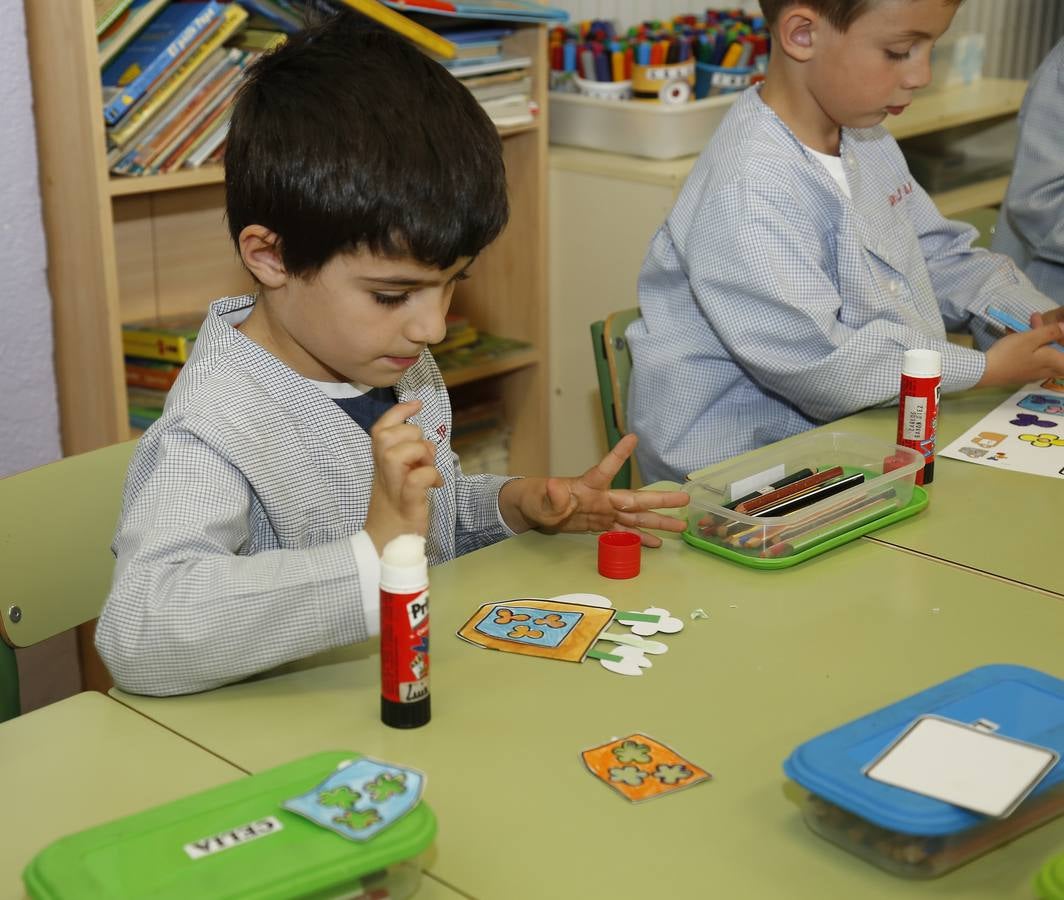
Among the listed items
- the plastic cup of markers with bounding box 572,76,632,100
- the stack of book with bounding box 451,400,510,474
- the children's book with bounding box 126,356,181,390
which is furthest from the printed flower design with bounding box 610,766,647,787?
the plastic cup of markers with bounding box 572,76,632,100

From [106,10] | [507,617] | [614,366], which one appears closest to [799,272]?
[614,366]

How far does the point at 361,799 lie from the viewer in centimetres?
80

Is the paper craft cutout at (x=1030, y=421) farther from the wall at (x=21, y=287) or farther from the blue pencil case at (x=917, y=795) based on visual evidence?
the wall at (x=21, y=287)

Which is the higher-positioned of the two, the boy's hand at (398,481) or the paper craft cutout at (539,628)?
the boy's hand at (398,481)

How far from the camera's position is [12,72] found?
6.50ft

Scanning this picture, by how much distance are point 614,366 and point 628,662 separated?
85cm

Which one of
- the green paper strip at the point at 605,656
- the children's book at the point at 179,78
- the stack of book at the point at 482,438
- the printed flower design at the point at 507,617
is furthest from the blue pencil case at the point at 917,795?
the stack of book at the point at 482,438

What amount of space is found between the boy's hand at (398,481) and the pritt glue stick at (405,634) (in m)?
0.10

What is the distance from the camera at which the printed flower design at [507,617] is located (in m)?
1.16

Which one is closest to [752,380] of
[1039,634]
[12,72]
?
[1039,634]

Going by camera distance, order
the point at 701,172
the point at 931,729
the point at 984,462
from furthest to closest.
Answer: the point at 701,172 → the point at 984,462 → the point at 931,729

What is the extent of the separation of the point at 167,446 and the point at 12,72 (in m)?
1.12

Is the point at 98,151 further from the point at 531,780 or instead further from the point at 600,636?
the point at 531,780

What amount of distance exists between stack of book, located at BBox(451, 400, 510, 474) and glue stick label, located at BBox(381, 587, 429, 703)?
5.88 ft
